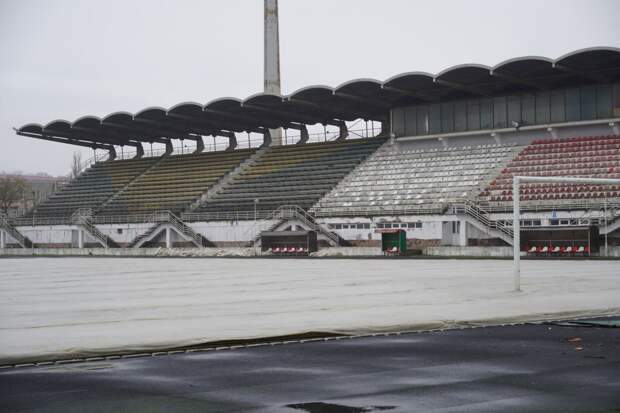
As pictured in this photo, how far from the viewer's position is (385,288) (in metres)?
24.9

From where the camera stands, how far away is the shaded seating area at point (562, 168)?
173ft

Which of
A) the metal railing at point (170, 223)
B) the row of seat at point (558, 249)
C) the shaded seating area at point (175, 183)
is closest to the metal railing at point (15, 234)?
the shaded seating area at point (175, 183)

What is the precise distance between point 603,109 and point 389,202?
16437 millimetres

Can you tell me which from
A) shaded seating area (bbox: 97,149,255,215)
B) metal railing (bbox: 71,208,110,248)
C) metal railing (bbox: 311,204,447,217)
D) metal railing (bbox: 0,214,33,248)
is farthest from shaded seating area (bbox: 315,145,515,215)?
metal railing (bbox: 0,214,33,248)

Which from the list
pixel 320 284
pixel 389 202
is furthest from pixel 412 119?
pixel 320 284

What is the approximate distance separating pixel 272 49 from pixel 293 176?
19458mm

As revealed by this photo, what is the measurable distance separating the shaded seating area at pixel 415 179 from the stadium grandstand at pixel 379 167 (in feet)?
0.54

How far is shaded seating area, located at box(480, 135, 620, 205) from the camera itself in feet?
173

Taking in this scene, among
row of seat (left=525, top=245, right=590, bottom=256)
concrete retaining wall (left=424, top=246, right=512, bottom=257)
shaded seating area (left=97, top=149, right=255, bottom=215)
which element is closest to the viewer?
row of seat (left=525, top=245, right=590, bottom=256)

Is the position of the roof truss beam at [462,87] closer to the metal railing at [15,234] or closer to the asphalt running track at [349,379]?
the metal railing at [15,234]

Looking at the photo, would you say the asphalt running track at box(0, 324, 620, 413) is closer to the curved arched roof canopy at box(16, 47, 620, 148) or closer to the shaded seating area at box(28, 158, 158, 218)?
the curved arched roof canopy at box(16, 47, 620, 148)

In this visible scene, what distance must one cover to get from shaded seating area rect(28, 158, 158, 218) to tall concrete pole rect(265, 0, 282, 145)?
14.2 metres

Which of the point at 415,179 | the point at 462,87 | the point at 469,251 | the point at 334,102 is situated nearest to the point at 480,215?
the point at 469,251

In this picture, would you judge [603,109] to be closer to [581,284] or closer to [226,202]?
[226,202]
